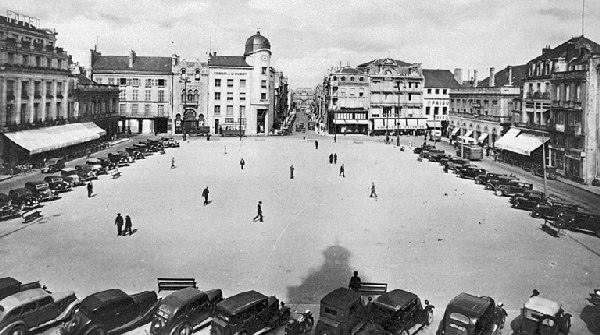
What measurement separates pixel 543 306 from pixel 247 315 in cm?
942

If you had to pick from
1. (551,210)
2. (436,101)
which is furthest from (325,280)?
(436,101)

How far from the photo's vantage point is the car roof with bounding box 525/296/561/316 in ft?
50.5

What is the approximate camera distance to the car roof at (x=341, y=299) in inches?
611

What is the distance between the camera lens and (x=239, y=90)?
9450 cm

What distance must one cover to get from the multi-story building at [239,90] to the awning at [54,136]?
101 feet

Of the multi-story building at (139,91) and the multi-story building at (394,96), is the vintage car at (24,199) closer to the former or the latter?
the multi-story building at (139,91)

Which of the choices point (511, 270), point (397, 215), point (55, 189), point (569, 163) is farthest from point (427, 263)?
point (569, 163)

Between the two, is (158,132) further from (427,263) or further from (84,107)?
(427,263)

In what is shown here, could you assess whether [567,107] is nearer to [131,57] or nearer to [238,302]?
[238,302]

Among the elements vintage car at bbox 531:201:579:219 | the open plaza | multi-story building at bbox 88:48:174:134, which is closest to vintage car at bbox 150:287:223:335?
the open plaza

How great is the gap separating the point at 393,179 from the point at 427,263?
75.3 feet

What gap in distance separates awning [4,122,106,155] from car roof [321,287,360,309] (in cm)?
4122

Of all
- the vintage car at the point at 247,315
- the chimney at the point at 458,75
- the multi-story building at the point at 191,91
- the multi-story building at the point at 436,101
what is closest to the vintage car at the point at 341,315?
the vintage car at the point at 247,315

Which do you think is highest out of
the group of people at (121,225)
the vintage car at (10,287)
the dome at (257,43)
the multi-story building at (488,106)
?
the dome at (257,43)
